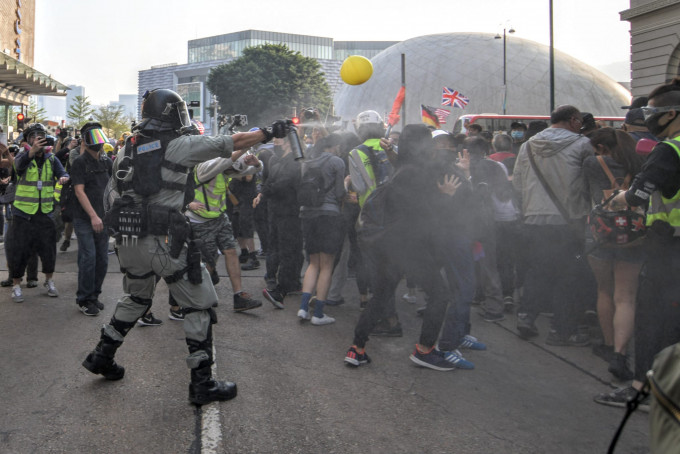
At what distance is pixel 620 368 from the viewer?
174 inches

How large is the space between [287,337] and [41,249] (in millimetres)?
3473

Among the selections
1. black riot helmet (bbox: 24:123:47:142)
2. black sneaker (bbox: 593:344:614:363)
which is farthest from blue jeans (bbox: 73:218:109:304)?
black sneaker (bbox: 593:344:614:363)

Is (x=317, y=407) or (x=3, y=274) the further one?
(x=3, y=274)

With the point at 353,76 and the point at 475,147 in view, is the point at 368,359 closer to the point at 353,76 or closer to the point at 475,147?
the point at 475,147

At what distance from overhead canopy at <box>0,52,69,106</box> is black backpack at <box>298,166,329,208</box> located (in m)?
27.5

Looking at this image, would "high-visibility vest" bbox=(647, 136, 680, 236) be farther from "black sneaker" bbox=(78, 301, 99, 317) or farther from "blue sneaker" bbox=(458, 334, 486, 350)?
"black sneaker" bbox=(78, 301, 99, 317)

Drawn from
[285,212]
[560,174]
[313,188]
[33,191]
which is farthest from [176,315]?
[560,174]

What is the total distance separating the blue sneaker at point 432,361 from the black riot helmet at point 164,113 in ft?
7.98

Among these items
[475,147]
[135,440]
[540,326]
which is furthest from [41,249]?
[540,326]

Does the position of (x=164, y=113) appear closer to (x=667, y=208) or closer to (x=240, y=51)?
(x=667, y=208)

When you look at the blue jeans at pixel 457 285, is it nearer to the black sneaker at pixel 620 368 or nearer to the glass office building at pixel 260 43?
the black sneaker at pixel 620 368

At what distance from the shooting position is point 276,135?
3.92 m

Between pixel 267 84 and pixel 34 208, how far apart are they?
58617 mm

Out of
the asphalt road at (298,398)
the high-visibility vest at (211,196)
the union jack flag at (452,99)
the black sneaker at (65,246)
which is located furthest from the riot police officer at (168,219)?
the union jack flag at (452,99)
